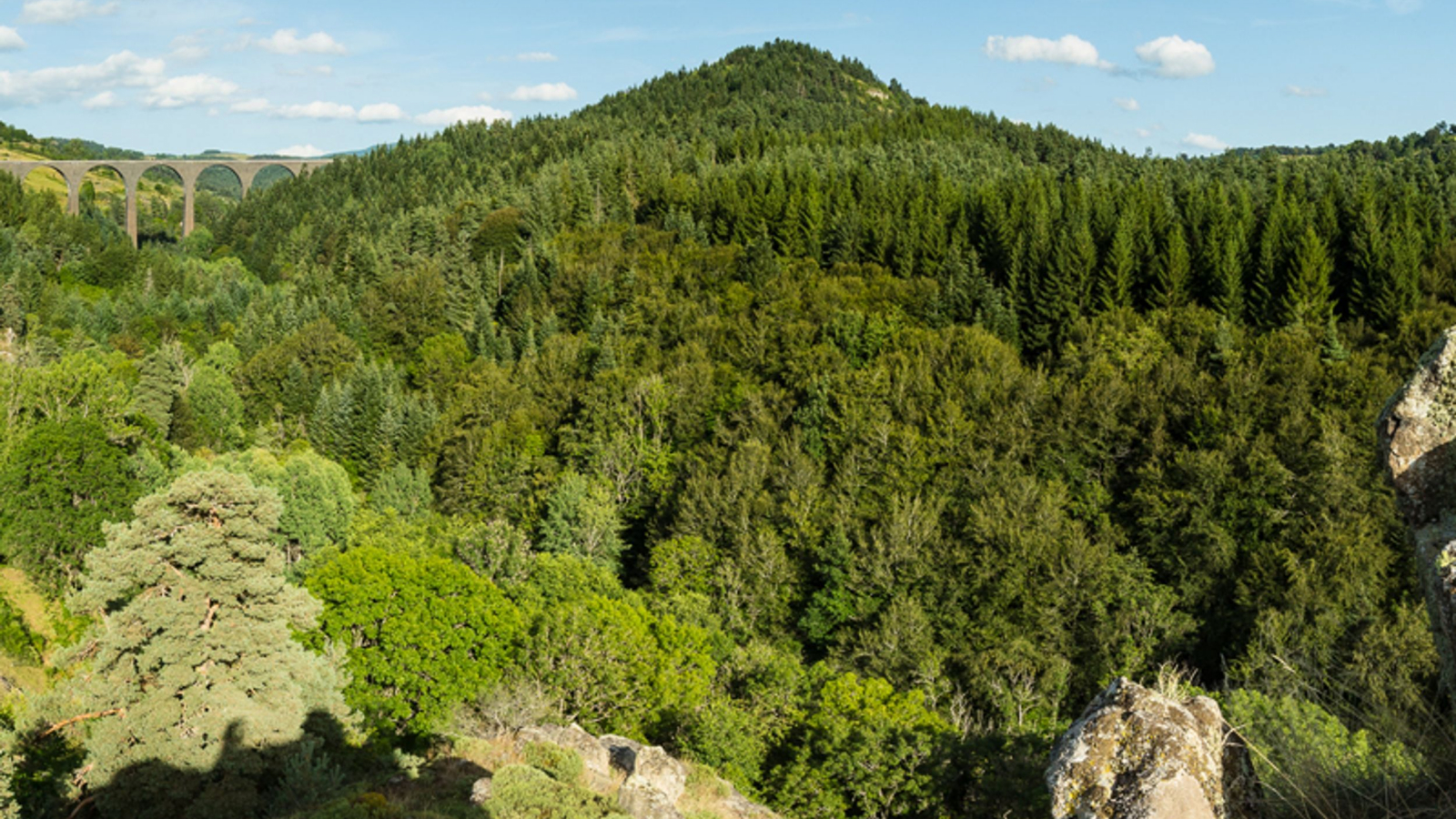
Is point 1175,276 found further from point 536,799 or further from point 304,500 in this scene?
point 536,799

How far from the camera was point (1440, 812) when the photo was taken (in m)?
5.44

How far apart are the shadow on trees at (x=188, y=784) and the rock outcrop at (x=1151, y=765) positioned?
19.4 metres

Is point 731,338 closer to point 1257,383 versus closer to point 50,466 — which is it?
point 1257,383

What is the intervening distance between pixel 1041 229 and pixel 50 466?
3336 inches

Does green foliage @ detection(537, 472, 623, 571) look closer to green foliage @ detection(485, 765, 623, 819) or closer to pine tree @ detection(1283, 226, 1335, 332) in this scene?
green foliage @ detection(485, 765, 623, 819)

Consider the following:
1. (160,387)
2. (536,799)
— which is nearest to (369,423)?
(160,387)

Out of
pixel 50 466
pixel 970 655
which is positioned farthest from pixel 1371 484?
pixel 50 466

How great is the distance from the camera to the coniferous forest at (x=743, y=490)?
22359 millimetres

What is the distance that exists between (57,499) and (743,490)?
134 feet

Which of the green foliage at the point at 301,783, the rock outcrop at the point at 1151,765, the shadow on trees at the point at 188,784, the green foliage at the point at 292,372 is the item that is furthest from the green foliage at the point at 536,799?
the green foliage at the point at 292,372

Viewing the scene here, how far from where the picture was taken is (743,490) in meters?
67.2

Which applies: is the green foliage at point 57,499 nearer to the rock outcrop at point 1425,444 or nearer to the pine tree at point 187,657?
the pine tree at point 187,657

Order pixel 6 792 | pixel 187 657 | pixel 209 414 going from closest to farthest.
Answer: pixel 6 792 < pixel 187 657 < pixel 209 414

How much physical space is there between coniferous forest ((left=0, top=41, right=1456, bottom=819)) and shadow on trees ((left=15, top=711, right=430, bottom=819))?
0.37 feet
